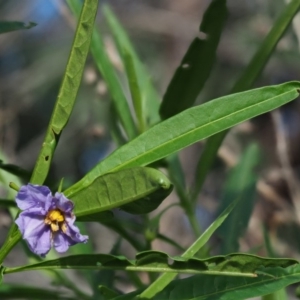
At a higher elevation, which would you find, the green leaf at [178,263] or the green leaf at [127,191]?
the green leaf at [127,191]

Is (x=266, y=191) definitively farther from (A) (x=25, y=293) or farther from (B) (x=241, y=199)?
(A) (x=25, y=293)

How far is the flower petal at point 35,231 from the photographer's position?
2.10 feet

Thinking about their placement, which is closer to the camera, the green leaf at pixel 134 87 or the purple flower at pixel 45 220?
the purple flower at pixel 45 220

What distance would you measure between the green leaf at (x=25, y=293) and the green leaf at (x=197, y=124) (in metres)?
0.36

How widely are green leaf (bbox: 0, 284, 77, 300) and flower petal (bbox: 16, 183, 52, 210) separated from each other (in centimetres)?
36

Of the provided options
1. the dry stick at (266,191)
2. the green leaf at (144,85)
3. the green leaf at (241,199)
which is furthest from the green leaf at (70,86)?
the dry stick at (266,191)

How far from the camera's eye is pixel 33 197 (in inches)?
25.7

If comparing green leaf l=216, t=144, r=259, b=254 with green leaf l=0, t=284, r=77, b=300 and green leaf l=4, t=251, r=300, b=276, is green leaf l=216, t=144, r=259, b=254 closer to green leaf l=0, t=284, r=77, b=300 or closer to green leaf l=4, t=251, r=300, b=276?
green leaf l=0, t=284, r=77, b=300

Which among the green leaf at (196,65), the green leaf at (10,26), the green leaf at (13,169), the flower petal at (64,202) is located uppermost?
the green leaf at (10,26)

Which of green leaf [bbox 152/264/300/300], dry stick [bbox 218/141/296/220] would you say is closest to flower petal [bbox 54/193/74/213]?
green leaf [bbox 152/264/300/300]

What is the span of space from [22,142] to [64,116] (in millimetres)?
2380

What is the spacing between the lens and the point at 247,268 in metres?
0.66

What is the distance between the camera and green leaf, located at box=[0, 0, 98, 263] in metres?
0.64

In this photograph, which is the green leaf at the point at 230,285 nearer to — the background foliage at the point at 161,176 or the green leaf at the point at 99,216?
the background foliage at the point at 161,176
